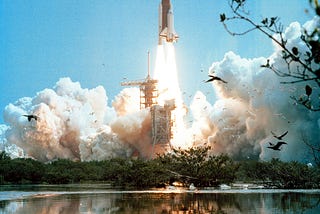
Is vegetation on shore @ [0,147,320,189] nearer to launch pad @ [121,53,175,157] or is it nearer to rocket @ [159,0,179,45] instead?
launch pad @ [121,53,175,157]

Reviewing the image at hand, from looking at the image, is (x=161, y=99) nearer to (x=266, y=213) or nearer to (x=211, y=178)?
(x=211, y=178)

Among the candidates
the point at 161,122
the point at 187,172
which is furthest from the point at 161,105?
the point at 187,172

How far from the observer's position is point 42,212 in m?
20.2

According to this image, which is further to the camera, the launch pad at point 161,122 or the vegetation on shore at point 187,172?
the launch pad at point 161,122

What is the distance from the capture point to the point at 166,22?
7425 cm

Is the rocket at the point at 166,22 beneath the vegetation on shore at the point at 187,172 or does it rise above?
above

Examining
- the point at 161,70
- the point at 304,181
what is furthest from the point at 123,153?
the point at 304,181

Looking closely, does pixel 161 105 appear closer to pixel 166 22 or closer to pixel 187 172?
pixel 166 22

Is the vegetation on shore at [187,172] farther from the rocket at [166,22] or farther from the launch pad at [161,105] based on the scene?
the rocket at [166,22]

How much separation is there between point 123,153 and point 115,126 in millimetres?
6445

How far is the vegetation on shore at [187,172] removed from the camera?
42656 millimetres

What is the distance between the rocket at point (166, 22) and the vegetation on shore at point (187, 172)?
2304cm

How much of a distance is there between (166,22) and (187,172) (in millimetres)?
35251

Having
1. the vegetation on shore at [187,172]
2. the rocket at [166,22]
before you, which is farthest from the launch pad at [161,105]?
the vegetation on shore at [187,172]
